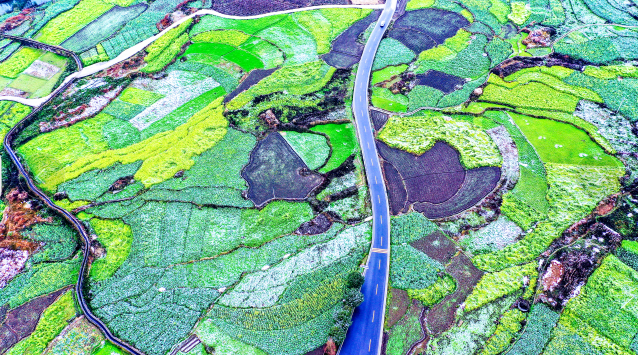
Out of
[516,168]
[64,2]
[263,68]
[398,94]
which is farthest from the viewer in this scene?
[64,2]

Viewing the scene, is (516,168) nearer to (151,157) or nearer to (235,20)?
(151,157)

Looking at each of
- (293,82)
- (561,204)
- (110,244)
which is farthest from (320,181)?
(561,204)

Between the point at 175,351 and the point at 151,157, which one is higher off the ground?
the point at 151,157

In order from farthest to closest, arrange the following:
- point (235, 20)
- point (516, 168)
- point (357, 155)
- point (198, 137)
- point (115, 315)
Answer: point (235, 20) → point (198, 137) → point (357, 155) → point (516, 168) → point (115, 315)

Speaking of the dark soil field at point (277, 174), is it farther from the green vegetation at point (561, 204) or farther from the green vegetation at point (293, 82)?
the green vegetation at point (561, 204)

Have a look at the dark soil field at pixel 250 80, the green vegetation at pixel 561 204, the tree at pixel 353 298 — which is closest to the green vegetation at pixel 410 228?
the green vegetation at pixel 561 204

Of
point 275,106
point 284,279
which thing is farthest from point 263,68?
point 284,279
